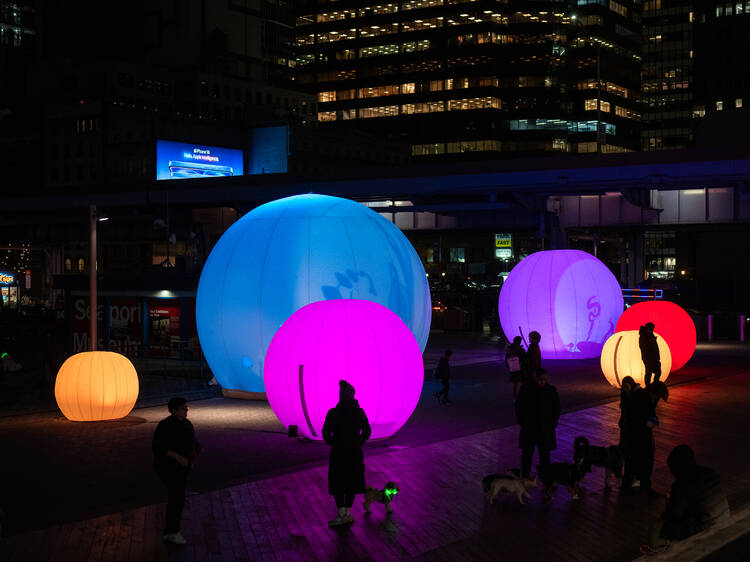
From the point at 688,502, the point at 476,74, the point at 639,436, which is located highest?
the point at 476,74

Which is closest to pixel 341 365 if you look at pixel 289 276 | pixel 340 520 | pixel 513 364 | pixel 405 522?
pixel 405 522

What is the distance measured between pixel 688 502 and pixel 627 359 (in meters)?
13.3

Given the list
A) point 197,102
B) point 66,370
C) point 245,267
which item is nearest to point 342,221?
point 245,267

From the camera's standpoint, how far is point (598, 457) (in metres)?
13.0

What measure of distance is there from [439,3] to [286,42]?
95.0ft

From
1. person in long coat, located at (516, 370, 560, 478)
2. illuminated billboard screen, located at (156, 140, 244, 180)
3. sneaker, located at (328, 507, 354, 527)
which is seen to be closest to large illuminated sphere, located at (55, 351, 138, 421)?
sneaker, located at (328, 507, 354, 527)

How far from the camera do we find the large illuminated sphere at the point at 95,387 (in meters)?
19.4

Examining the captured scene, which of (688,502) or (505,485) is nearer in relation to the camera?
(688,502)

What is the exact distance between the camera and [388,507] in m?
11.9

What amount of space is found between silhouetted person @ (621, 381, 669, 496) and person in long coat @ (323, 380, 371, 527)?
11.8 feet

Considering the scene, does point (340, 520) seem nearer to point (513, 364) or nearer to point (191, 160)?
point (513, 364)

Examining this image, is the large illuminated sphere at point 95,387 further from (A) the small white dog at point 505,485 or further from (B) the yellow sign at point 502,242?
(B) the yellow sign at point 502,242

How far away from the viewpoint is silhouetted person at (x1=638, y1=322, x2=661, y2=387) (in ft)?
70.0

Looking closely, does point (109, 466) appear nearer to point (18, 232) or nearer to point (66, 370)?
point (66, 370)
